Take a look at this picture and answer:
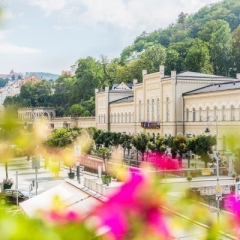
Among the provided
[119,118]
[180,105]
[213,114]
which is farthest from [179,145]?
[119,118]

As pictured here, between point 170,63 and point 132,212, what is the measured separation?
263 feet

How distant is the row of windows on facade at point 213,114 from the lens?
43.0 m

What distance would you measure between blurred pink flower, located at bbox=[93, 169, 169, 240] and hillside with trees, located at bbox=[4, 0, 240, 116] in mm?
61512

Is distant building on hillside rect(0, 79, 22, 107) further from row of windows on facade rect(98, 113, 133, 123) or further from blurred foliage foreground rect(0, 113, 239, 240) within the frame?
row of windows on facade rect(98, 113, 133, 123)

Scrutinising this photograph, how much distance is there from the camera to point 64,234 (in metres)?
1.24

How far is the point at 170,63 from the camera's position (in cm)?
8069

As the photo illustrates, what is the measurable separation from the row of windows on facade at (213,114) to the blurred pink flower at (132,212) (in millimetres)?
41716

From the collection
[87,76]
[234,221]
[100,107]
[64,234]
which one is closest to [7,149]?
[234,221]

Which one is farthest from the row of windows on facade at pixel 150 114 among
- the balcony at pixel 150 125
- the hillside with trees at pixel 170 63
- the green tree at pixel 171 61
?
the green tree at pixel 171 61

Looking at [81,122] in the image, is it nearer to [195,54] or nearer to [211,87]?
[195,54]

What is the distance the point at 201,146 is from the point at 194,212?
112 feet

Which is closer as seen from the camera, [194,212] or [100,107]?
[194,212]

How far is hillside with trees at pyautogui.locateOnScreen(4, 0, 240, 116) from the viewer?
7800cm

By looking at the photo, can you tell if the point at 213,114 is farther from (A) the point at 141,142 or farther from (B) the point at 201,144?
(B) the point at 201,144
